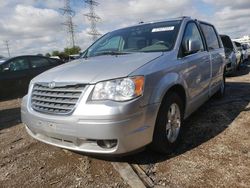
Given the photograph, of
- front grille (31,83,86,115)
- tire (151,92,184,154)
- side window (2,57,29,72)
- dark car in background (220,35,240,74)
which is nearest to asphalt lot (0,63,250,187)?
tire (151,92,184,154)

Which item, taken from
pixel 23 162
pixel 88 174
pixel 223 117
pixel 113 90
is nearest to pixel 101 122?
pixel 113 90

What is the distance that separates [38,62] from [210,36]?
628cm

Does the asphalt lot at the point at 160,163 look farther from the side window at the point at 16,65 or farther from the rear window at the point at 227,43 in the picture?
the rear window at the point at 227,43

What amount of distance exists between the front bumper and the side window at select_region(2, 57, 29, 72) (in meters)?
6.59

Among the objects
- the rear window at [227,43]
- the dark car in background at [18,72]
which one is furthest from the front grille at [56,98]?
the rear window at [227,43]

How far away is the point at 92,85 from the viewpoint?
291cm

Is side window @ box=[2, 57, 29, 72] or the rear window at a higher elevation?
the rear window

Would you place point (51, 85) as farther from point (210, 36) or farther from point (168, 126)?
point (210, 36)

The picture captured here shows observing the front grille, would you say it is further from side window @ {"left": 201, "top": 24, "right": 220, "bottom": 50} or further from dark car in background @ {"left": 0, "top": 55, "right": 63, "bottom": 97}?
dark car in background @ {"left": 0, "top": 55, "right": 63, "bottom": 97}

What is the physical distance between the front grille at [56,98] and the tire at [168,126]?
98 cm

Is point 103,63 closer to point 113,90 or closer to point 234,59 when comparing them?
point 113,90

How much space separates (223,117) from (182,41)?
5.90ft

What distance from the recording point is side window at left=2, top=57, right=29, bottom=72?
9.05m

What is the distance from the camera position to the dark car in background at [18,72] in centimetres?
895
